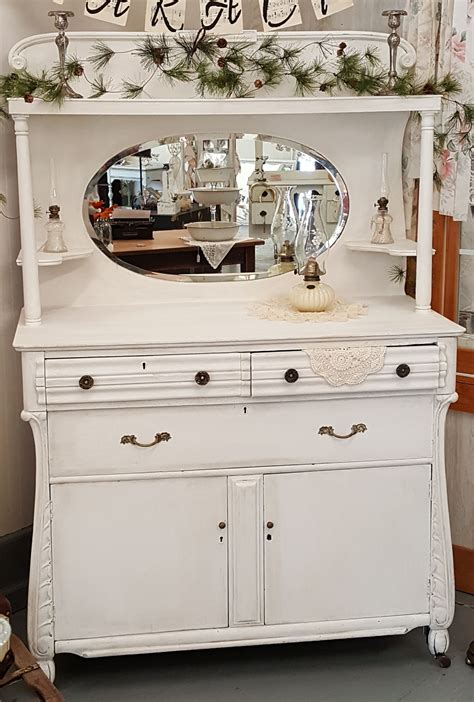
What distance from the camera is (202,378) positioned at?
2676 mm

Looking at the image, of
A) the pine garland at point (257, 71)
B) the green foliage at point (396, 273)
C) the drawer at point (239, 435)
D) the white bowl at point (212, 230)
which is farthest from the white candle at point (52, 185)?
the green foliage at point (396, 273)

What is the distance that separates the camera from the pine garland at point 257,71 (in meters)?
2.91

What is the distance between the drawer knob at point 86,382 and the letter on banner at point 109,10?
3.51ft

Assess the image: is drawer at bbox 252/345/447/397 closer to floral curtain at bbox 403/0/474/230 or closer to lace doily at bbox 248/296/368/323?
lace doily at bbox 248/296/368/323

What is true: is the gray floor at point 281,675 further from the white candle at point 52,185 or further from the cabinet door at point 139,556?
the white candle at point 52,185

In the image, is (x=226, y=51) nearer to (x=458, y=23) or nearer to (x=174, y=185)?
(x=174, y=185)

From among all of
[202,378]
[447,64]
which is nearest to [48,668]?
[202,378]

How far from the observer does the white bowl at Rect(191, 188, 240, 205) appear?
122 inches

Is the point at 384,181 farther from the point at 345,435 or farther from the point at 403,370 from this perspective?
the point at 345,435

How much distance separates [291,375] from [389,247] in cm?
60

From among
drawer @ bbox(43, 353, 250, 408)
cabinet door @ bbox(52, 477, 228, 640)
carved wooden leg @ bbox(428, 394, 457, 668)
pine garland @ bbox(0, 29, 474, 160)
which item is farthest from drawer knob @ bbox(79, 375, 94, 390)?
carved wooden leg @ bbox(428, 394, 457, 668)

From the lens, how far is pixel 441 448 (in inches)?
111

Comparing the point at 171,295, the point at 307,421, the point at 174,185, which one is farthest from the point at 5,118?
the point at 307,421

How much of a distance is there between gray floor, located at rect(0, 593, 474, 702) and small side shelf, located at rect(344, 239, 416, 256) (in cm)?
120
